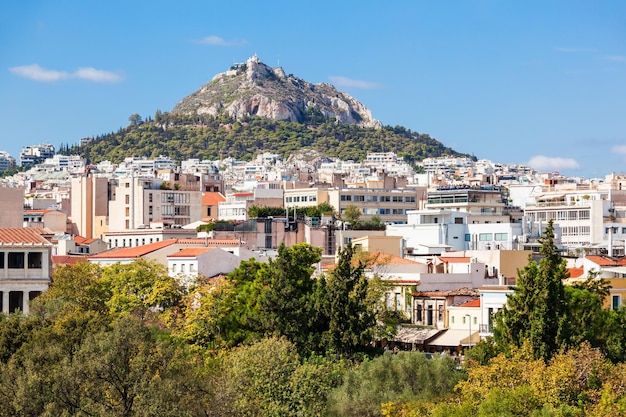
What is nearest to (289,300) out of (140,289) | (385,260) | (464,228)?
A: (385,260)

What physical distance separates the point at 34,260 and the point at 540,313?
3604 centimetres

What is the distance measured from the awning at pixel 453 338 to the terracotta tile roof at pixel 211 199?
95142 mm

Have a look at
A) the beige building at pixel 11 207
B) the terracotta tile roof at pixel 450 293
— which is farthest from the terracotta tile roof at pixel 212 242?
the terracotta tile roof at pixel 450 293

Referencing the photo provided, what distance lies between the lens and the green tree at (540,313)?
6075cm

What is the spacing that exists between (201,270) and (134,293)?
6436 millimetres

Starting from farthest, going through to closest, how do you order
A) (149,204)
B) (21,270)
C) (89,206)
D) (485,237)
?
(89,206), (149,204), (485,237), (21,270)

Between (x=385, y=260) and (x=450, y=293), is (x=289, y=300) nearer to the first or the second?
(x=450, y=293)

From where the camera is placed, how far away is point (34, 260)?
87.5 metres

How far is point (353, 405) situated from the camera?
6072cm

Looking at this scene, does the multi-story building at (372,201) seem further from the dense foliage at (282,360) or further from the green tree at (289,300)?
the green tree at (289,300)

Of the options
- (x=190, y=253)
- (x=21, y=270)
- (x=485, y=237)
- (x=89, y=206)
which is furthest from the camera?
(x=89, y=206)

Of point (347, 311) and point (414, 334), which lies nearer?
point (347, 311)

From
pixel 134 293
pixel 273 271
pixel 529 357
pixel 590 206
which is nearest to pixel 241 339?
pixel 273 271

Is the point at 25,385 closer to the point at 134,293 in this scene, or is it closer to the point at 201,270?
the point at 134,293
